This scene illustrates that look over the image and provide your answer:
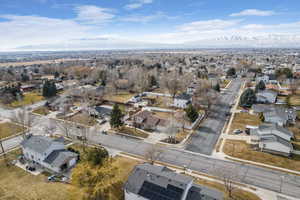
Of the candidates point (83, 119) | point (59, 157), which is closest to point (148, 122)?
point (83, 119)

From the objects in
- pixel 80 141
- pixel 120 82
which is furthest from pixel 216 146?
pixel 120 82

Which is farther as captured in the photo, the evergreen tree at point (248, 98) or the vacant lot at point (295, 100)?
the vacant lot at point (295, 100)

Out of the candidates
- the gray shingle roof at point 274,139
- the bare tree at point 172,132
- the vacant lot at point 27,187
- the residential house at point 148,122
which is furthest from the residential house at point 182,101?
the vacant lot at point 27,187

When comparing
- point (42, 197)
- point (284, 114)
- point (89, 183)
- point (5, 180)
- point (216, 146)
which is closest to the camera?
point (89, 183)

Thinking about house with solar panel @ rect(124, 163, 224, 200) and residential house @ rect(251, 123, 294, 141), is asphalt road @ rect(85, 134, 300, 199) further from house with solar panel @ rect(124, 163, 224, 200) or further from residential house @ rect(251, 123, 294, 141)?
residential house @ rect(251, 123, 294, 141)

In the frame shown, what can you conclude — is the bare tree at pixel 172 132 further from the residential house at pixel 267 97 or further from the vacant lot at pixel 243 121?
the residential house at pixel 267 97

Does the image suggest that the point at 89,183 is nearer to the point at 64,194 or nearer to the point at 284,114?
the point at 64,194
